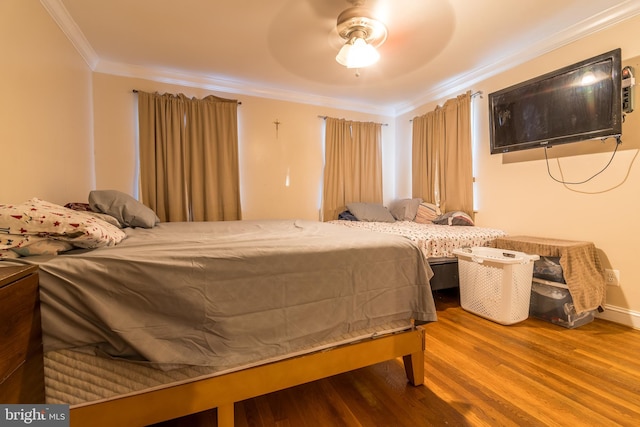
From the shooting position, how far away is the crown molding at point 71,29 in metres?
1.92

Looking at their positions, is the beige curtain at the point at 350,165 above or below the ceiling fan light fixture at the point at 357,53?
below

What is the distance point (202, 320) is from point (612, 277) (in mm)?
3015

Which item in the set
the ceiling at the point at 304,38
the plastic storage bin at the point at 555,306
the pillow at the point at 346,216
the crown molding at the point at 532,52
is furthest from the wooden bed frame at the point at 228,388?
the crown molding at the point at 532,52

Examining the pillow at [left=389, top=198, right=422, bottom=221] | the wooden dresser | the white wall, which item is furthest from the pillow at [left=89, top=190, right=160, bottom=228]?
the pillow at [left=389, top=198, right=422, bottom=221]

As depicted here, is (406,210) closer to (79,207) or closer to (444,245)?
(444,245)

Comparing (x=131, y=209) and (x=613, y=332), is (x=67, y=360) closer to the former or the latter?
(x=131, y=209)

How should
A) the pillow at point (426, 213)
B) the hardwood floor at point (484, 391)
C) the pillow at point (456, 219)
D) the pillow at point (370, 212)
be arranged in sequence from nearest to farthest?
1. the hardwood floor at point (484, 391)
2. the pillow at point (456, 219)
3. the pillow at point (426, 213)
4. the pillow at point (370, 212)

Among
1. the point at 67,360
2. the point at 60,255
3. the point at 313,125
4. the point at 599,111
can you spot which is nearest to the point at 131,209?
the point at 60,255

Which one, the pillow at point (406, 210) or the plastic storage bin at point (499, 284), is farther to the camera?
the pillow at point (406, 210)

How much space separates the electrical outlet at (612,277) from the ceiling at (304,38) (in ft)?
6.49

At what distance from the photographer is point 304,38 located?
237 cm

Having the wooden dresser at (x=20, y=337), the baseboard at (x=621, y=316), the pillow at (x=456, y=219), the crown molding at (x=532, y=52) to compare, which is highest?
the crown molding at (x=532, y=52)

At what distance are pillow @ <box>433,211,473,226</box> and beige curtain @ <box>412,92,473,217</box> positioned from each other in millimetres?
124

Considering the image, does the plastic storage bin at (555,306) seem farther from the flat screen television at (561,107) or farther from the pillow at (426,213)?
the pillow at (426,213)
